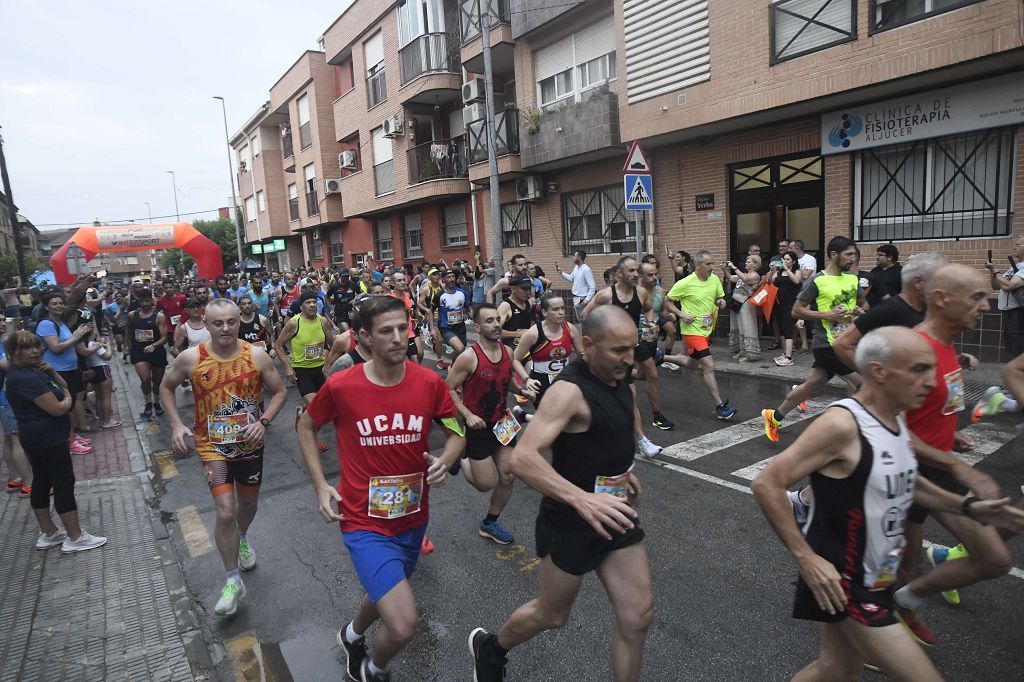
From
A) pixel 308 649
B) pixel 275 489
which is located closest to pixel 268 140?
pixel 275 489

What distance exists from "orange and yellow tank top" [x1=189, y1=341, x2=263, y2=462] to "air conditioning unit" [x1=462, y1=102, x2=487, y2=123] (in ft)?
49.6

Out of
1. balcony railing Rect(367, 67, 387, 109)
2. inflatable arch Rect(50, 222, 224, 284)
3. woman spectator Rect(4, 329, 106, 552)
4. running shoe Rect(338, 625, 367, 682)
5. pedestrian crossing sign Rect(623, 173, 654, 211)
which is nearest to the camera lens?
running shoe Rect(338, 625, 367, 682)

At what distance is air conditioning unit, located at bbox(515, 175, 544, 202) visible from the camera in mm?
16859

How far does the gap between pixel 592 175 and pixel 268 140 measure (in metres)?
27.6

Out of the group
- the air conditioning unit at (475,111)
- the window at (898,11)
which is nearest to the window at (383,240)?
the air conditioning unit at (475,111)

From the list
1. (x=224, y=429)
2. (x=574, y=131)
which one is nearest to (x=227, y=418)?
(x=224, y=429)

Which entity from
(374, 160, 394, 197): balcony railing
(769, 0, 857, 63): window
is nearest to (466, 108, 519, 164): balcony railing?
(374, 160, 394, 197): balcony railing

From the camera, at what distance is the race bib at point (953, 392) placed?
123 inches

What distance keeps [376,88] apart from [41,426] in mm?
20841

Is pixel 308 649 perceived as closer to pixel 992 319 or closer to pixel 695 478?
pixel 695 478

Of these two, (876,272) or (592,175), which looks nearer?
(876,272)

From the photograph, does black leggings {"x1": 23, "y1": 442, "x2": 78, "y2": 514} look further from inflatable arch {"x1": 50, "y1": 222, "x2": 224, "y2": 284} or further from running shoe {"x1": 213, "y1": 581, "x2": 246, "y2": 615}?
inflatable arch {"x1": 50, "y1": 222, "x2": 224, "y2": 284}

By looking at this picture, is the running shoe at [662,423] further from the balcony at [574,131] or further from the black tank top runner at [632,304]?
the balcony at [574,131]

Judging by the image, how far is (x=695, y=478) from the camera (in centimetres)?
572
